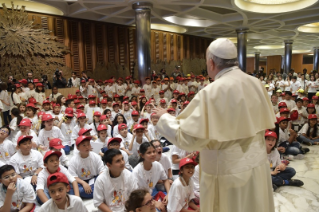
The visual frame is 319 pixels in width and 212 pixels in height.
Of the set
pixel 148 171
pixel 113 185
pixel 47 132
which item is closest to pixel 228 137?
pixel 113 185

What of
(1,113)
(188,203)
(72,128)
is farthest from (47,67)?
(188,203)

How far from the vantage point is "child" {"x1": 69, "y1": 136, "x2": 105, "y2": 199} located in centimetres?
347

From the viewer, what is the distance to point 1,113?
7.28 metres

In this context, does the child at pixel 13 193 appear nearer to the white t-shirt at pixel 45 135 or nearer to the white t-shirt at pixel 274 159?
the white t-shirt at pixel 45 135

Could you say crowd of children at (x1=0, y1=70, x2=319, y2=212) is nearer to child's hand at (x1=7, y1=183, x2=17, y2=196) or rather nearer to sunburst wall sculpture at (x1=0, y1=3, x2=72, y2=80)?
child's hand at (x1=7, y1=183, x2=17, y2=196)

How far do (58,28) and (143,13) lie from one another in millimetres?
4253

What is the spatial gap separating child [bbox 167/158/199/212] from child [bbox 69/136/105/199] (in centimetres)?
137

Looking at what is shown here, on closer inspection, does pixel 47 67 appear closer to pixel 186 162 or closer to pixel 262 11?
pixel 186 162

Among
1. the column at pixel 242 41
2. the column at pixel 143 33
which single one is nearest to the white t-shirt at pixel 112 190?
the column at pixel 143 33

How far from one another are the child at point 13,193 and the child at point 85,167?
0.67 metres

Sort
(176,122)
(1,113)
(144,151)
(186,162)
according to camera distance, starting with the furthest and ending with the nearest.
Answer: (1,113) → (144,151) → (186,162) → (176,122)

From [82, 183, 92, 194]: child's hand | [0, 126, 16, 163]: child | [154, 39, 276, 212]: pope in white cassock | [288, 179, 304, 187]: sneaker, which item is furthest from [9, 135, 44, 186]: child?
[288, 179, 304, 187]: sneaker

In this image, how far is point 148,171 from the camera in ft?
10.9

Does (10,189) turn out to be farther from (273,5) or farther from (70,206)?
(273,5)
